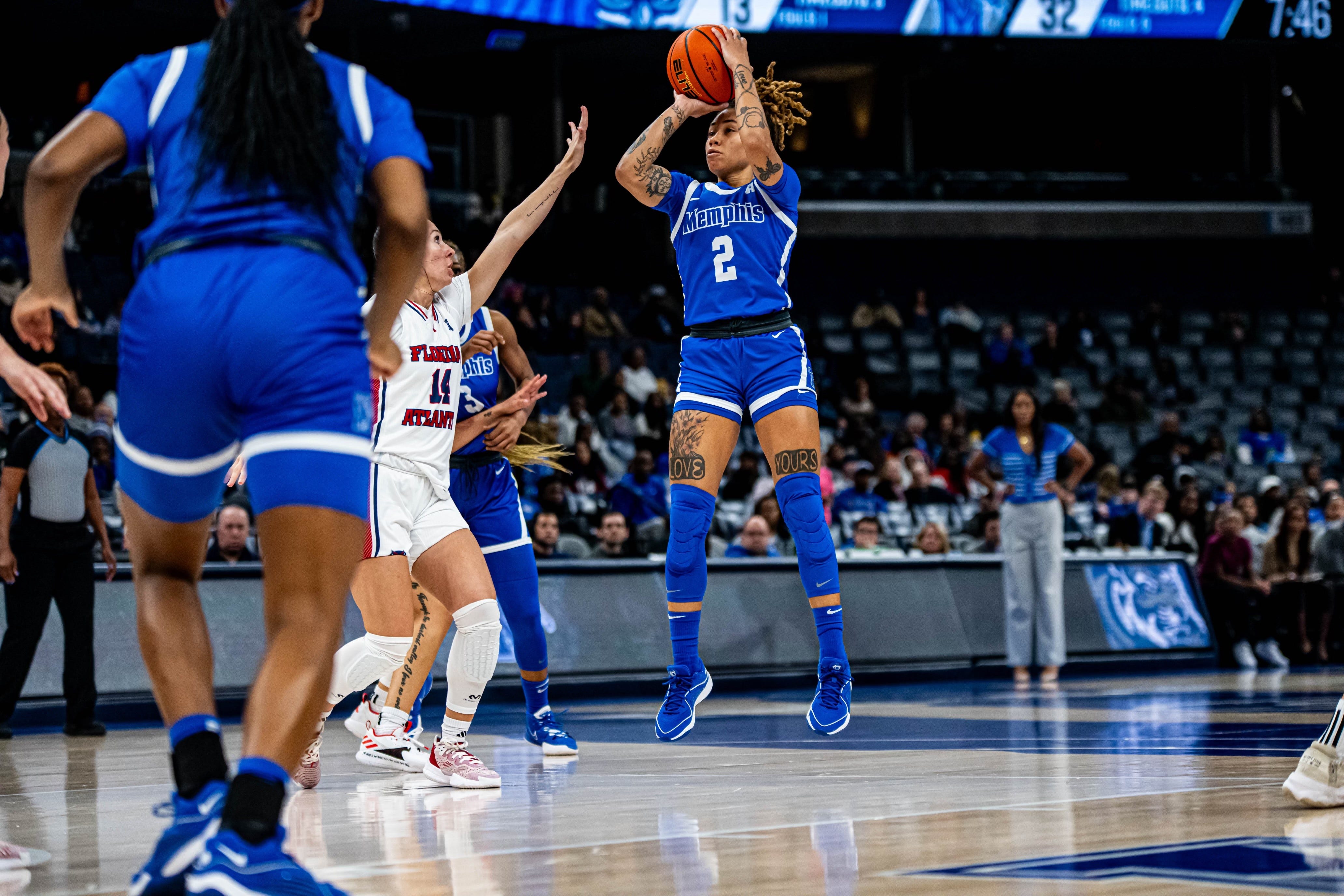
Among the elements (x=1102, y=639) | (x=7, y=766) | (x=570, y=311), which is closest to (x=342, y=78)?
(x=7, y=766)

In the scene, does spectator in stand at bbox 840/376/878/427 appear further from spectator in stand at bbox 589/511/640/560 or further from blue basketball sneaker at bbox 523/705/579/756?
blue basketball sneaker at bbox 523/705/579/756

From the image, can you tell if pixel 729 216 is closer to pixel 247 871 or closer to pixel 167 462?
pixel 167 462

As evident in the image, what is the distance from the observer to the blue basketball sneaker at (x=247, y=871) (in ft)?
9.16

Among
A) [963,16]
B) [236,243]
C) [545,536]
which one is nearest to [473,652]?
[236,243]

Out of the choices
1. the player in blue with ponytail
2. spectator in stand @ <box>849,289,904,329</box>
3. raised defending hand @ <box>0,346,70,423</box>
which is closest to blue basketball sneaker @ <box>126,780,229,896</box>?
the player in blue with ponytail

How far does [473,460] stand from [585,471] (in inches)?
354

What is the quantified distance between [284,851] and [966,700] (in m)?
8.40

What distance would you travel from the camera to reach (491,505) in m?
7.14

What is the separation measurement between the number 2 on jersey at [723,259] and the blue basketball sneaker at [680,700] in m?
1.71

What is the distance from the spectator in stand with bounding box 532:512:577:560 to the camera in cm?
1270

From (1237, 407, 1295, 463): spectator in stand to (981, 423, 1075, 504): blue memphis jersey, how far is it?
32.7 ft

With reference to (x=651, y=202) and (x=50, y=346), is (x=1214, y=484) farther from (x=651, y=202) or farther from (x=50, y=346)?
(x=50, y=346)

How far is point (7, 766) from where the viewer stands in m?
7.33

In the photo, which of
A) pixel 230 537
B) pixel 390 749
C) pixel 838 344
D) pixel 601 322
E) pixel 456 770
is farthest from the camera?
pixel 838 344
